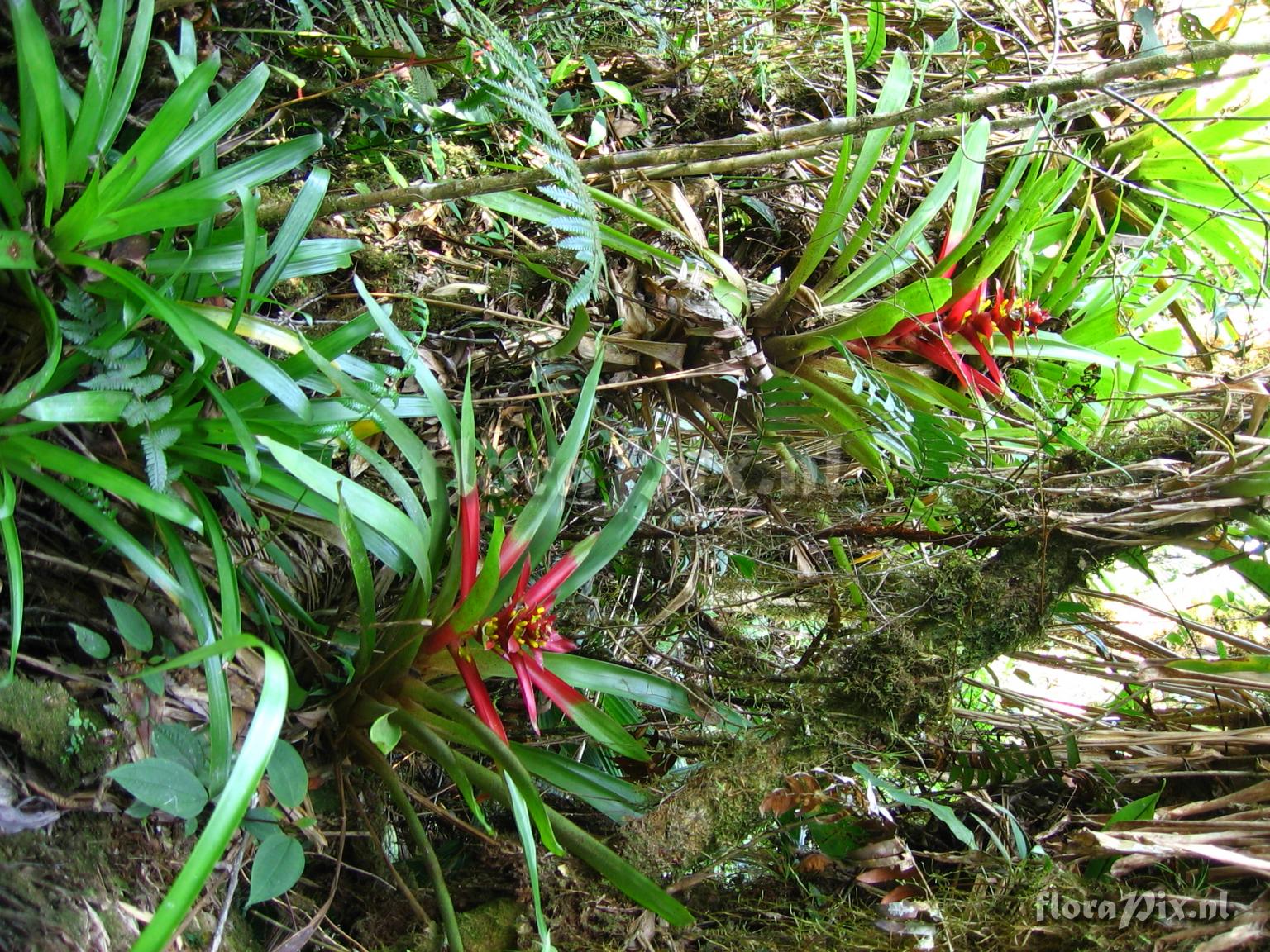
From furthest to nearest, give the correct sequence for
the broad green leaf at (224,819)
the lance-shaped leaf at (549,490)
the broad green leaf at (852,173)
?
the broad green leaf at (852,173) → the lance-shaped leaf at (549,490) → the broad green leaf at (224,819)

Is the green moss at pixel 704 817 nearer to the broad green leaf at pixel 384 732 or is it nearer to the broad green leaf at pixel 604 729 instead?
the broad green leaf at pixel 604 729

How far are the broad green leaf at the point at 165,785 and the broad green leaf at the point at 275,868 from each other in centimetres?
9

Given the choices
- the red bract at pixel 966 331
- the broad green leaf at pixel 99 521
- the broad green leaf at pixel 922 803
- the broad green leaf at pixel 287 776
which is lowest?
the broad green leaf at pixel 922 803

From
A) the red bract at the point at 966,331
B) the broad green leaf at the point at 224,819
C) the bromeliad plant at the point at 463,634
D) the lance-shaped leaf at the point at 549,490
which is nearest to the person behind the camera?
the broad green leaf at the point at 224,819

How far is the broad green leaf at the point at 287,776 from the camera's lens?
94cm

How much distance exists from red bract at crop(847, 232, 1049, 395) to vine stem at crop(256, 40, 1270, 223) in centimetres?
51

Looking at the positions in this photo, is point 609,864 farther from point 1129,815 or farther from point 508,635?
point 1129,815

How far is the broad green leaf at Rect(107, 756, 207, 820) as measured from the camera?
847 millimetres

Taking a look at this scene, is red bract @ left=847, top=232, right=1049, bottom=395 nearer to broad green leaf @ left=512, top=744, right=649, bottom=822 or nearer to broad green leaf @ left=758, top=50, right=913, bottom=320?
broad green leaf @ left=758, top=50, right=913, bottom=320

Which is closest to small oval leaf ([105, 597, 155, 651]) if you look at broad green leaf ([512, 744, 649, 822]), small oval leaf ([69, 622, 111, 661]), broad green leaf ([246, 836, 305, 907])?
small oval leaf ([69, 622, 111, 661])

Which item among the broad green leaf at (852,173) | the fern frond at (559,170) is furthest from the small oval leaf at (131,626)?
the broad green leaf at (852,173)

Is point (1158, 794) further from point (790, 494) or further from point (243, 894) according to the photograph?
point (243, 894)

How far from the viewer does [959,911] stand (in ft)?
3.53

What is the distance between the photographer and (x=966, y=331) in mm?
1492
